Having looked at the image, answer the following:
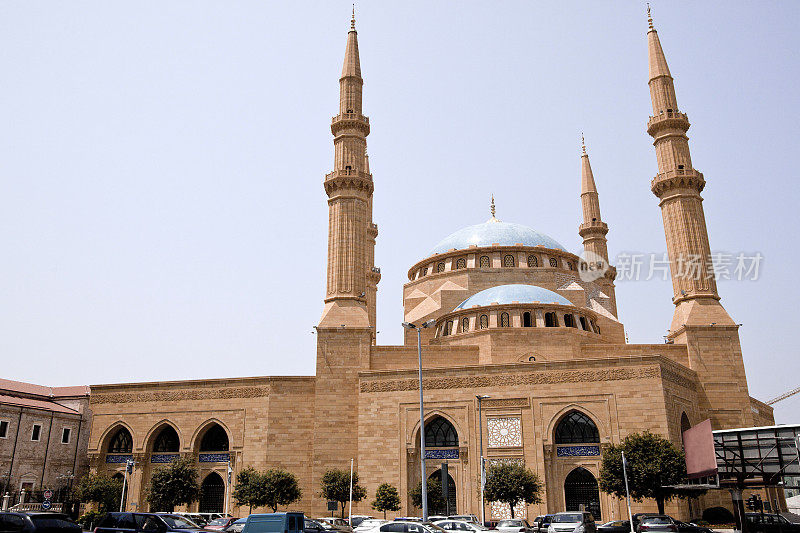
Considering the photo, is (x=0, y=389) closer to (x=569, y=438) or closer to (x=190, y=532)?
(x=190, y=532)

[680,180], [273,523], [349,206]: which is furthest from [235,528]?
[680,180]

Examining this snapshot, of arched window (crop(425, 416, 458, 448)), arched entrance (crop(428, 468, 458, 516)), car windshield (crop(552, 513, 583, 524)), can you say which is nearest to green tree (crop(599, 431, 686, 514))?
car windshield (crop(552, 513, 583, 524))

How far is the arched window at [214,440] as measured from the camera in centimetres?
3603

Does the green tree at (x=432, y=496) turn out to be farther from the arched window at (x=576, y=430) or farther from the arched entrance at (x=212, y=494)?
the arched entrance at (x=212, y=494)

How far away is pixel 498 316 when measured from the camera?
38.8 metres

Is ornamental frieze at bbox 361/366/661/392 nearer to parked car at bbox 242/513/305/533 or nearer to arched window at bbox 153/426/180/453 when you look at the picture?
arched window at bbox 153/426/180/453

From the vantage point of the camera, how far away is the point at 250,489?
3125 centimetres

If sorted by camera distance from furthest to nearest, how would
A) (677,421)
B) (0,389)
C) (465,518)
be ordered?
1. (0,389)
2. (677,421)
3. (465,518)

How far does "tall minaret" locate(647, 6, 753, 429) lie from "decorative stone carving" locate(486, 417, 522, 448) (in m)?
9.91

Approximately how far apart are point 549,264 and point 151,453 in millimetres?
29622

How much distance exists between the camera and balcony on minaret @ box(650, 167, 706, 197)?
37344 mm

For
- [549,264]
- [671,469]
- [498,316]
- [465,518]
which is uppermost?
[549,264]

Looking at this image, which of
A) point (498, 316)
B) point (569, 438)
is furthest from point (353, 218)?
point (569, 438)

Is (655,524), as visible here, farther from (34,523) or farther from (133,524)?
(34,523)
